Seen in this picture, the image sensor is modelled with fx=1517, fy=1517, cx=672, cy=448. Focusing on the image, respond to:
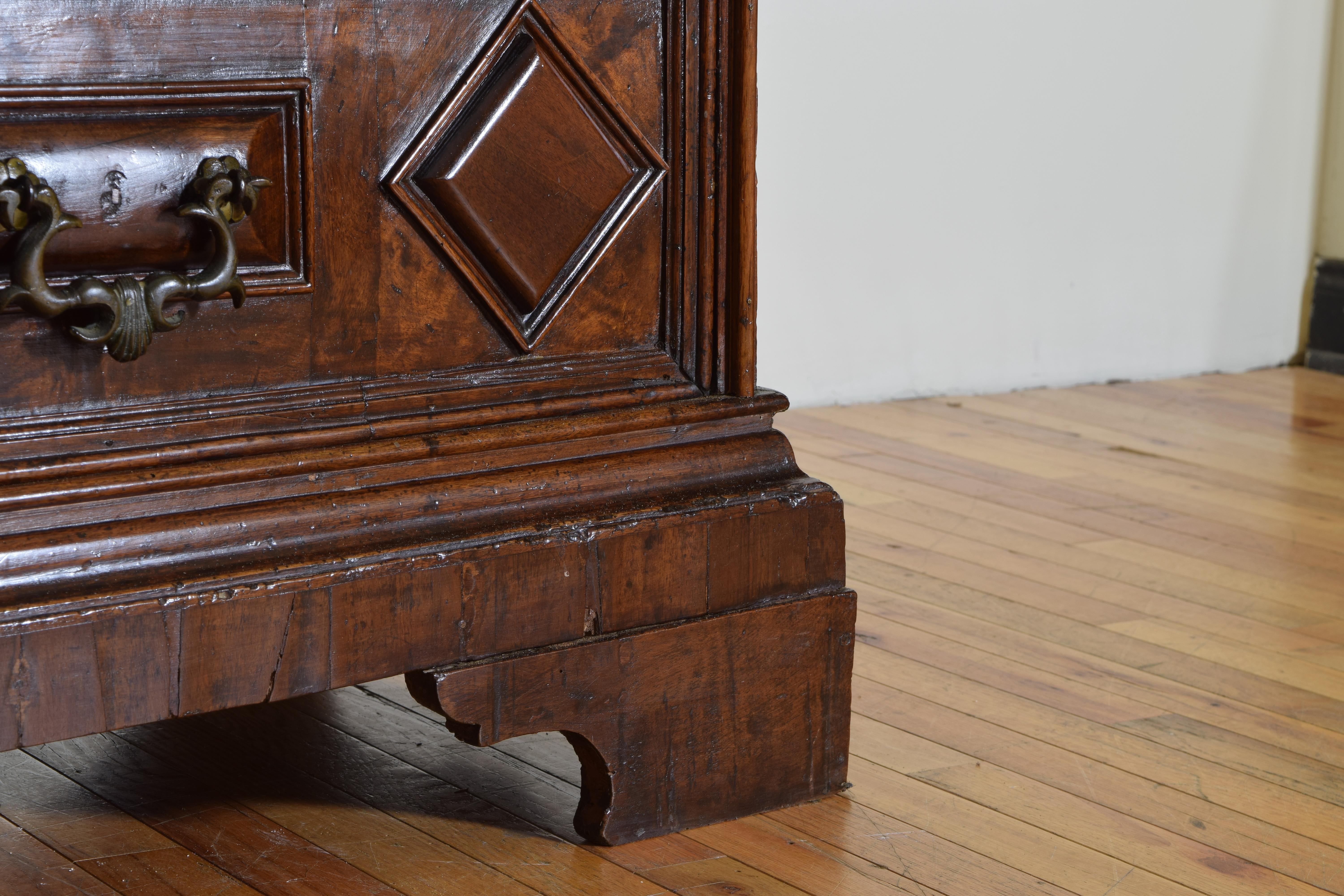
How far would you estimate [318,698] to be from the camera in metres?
1.52

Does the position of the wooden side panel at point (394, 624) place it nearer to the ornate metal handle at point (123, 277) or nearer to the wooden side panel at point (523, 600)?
the wooden side panel at point (523, 600)

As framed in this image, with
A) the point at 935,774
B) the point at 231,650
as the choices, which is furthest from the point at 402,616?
the point at 935,774

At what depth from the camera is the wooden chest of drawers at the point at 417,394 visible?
96 cm

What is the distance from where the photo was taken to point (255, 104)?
39.6 inches

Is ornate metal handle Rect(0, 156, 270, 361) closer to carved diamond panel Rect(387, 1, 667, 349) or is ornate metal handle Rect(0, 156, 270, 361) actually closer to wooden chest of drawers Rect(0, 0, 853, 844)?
wooden chest of drawers Rect(0, 0, 853, 844)

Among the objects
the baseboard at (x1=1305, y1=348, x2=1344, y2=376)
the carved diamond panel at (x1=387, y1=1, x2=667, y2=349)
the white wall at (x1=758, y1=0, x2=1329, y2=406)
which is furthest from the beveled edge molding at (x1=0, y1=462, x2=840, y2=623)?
the baseboard at (x1=1305, y1=348, x2=1344, y2=376)

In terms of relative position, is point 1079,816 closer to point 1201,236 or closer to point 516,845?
point 516,845

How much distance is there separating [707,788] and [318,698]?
475 mm

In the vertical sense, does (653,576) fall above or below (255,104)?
below

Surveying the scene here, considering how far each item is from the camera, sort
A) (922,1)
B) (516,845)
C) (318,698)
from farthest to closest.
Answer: (922,1) → (318,698) → (516,845)

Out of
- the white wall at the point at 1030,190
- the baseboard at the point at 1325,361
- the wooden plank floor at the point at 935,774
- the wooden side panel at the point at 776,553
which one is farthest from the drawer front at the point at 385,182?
the baseboard at the point at 1325,361

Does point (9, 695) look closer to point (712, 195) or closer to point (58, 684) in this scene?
point (58, 684)

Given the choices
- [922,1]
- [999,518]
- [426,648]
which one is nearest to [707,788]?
[426,648]

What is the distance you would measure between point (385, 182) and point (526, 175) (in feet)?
0.36
